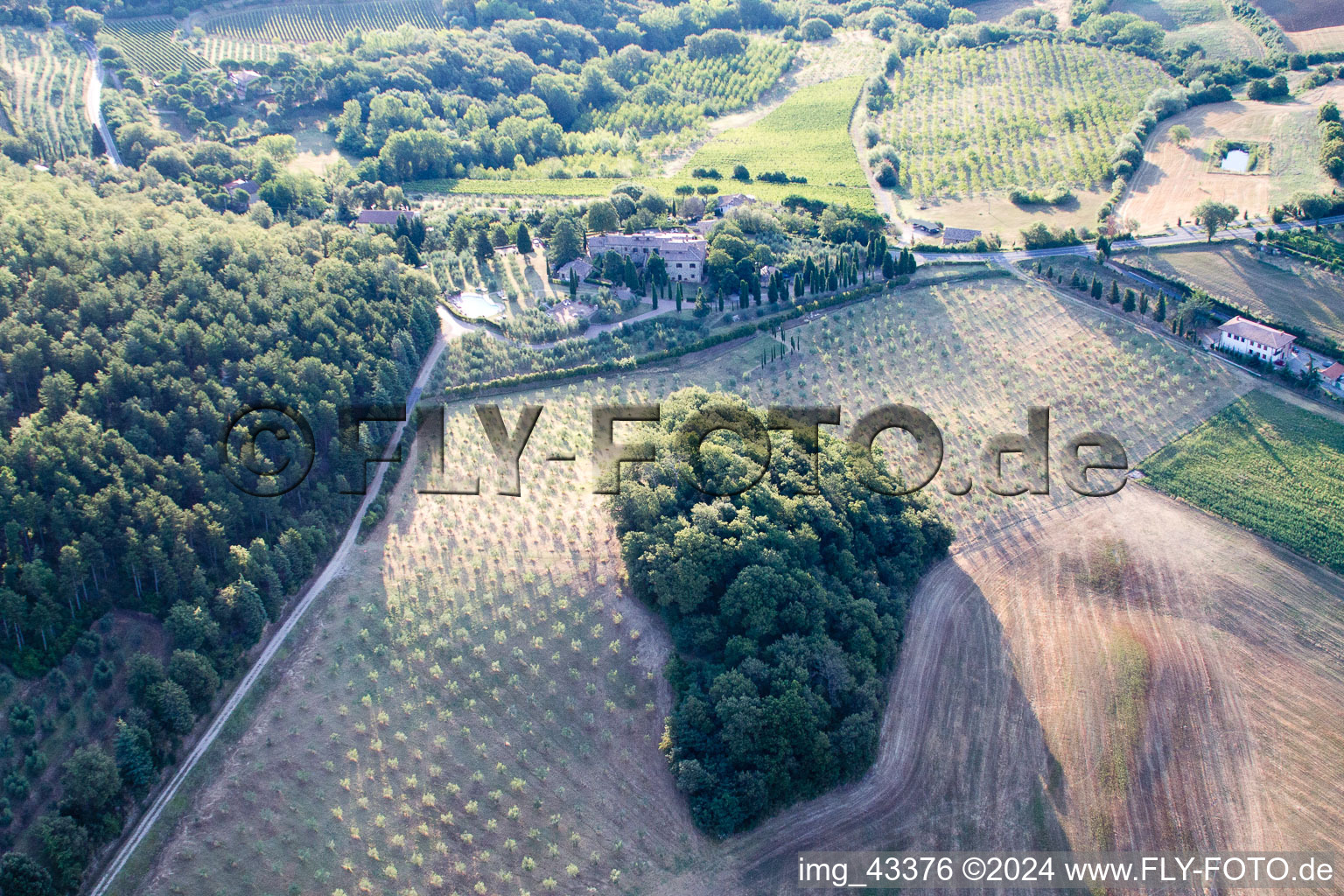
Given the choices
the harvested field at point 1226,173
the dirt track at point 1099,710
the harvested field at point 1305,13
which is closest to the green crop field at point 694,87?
the harvested field at point 1226,173

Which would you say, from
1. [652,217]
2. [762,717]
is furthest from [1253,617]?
[652,217]

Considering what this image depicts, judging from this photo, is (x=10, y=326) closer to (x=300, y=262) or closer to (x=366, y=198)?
(x=300, y=262)

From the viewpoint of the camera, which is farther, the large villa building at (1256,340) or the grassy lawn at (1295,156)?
the grassy lawn at (1295,156)

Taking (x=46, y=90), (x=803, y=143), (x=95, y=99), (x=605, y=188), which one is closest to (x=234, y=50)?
(x=95, y=99)

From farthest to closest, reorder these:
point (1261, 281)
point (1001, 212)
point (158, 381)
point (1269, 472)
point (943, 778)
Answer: point (1001, 212) → point (1261, 281) → point (1269, 472) → point (158, 381) → point (943, 778)

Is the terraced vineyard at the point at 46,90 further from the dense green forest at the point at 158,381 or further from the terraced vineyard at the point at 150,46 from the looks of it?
the dense green forest at the point at 158,381

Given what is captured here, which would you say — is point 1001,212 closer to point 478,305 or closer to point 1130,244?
point 1130,244

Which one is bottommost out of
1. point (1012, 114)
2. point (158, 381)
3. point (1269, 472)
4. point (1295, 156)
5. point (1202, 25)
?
point (1269, 472)

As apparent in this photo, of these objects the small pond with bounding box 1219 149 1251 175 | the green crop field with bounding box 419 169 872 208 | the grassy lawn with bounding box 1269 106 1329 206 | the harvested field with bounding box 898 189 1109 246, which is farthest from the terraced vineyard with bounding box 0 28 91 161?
the grassy lawn with bounding box 1269 106 1329 206

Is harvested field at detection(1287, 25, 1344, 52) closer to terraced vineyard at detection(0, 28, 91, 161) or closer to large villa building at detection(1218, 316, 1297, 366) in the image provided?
large villa building at detection(1218, 316, 1297, 366)
